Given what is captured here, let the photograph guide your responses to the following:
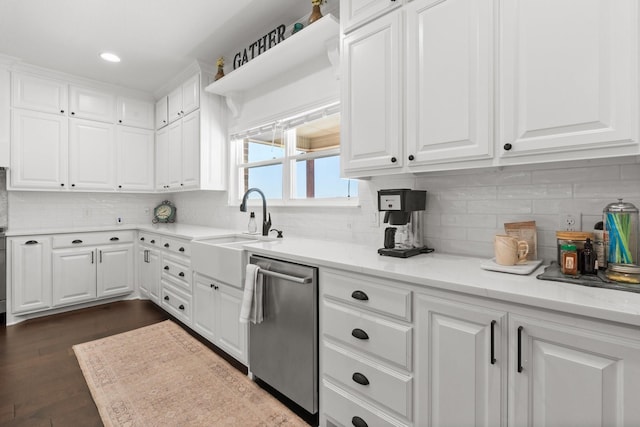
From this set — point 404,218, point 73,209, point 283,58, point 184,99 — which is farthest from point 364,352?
point 73,209

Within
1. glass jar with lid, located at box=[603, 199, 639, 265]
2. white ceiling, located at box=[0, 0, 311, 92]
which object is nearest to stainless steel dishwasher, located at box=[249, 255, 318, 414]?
glass jar with lid, located at box=[603, 199, 639, 265]

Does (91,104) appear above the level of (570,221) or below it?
above

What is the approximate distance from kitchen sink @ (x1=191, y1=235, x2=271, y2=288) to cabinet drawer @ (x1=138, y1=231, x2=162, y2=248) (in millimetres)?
1090

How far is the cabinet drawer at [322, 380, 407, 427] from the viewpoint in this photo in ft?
4.78

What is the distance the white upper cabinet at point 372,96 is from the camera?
1.69 m

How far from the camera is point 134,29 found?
2.83m

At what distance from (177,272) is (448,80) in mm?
2922

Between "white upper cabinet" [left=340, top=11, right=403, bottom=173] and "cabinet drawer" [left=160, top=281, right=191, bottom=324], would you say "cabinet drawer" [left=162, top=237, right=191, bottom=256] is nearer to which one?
"cabinet drawer" [left=160, top=281, right=191, bottom=324]

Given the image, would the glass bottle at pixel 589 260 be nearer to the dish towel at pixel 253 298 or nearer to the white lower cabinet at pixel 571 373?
the white lower cabinet at pixel 571 373

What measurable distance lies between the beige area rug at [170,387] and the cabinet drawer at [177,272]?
503 mm

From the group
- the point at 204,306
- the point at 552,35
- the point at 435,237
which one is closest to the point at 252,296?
the point at 204,306

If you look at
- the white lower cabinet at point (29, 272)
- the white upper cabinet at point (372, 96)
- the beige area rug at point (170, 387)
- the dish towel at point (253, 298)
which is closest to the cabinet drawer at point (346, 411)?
the beige area rug at point (170, 387)

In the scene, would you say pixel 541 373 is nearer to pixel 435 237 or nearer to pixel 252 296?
pixel 435 237

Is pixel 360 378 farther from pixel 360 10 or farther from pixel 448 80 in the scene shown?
pixel 360 10
